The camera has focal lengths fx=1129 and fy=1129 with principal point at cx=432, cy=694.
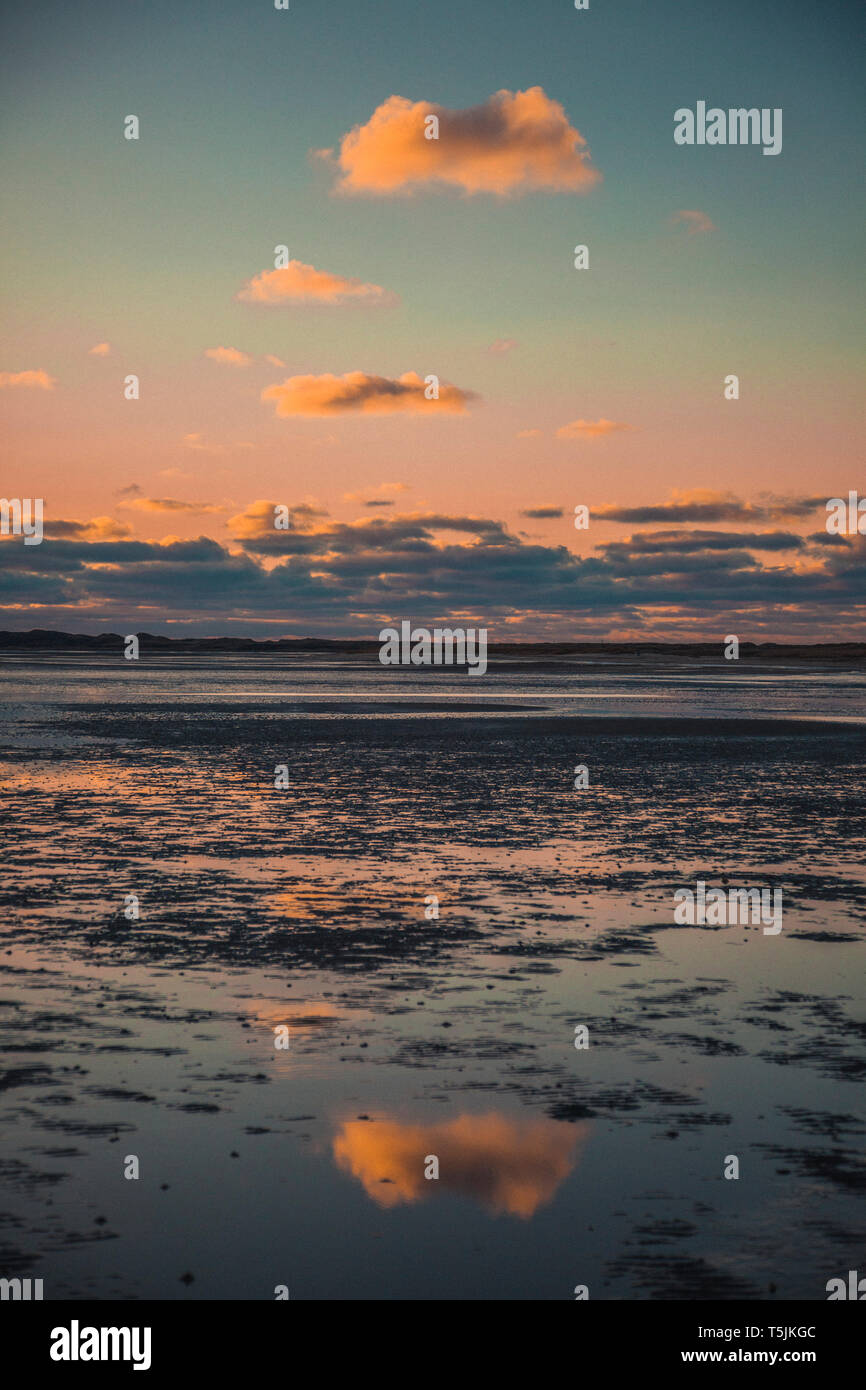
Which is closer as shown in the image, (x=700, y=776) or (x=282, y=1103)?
(x=282, y=1103)

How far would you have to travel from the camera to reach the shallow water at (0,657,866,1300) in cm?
661

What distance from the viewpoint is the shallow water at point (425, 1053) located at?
21.7ft

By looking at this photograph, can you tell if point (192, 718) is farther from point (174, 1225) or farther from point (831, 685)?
point (831, 685)

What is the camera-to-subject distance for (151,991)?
1153 cm

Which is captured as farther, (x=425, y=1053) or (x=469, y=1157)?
(x=425, y=1053)

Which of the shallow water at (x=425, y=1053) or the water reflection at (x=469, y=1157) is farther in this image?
the water reflection at (x=469, y=1157)

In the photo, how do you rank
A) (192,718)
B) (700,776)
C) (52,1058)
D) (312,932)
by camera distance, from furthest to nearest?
1. (192,718)
2. (700,776)
3. (312,932)
4. (52,1058)

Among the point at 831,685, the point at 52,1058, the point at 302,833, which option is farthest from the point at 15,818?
the point at 831,685

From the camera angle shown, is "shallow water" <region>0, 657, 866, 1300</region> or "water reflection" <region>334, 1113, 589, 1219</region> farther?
"water reflection" <region>334, 1113, 589, 1219</region>

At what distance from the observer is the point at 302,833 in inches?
845

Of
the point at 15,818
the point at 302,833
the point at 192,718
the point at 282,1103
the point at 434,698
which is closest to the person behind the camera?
the point at 282,1103

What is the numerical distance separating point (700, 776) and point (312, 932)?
1945cm

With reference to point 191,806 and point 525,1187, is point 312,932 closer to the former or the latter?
point 525,1187

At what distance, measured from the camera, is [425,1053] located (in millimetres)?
9742
